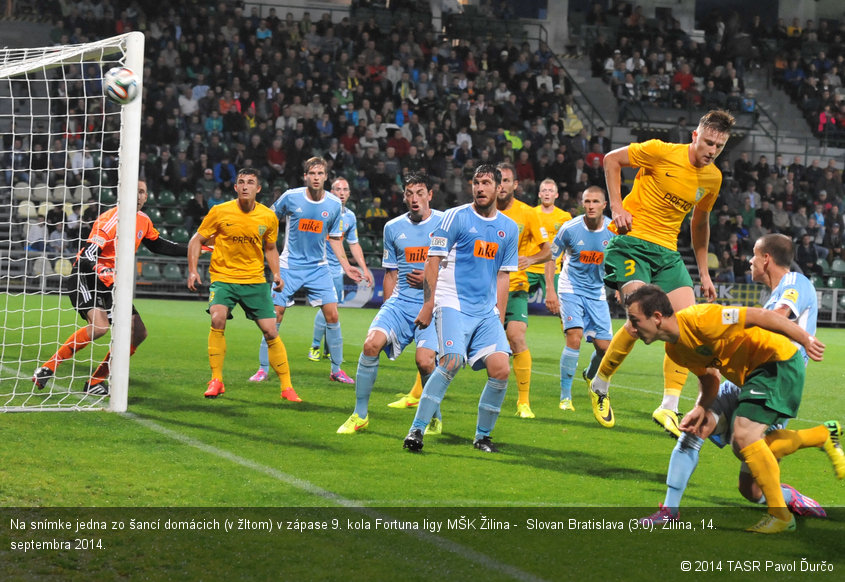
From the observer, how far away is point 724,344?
518 cm

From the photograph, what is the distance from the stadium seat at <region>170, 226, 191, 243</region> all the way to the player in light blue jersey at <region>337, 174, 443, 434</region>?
14.6m

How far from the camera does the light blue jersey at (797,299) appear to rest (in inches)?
233

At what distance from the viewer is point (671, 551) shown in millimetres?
4816

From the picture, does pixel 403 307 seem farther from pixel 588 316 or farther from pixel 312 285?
pixel 312 285

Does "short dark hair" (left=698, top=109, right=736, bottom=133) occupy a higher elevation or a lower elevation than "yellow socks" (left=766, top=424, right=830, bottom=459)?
higher

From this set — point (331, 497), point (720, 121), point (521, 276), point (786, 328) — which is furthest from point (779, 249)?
point (521, 276)

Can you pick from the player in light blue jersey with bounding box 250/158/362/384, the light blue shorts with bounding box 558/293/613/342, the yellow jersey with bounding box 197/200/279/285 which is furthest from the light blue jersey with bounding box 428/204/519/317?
the player in light blue jersey with bounding box 250/158/362/384

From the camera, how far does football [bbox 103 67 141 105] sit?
766 cm

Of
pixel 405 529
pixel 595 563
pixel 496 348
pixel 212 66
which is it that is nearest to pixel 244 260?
pixel 496 348

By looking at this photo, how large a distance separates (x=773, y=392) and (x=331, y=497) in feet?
8.31

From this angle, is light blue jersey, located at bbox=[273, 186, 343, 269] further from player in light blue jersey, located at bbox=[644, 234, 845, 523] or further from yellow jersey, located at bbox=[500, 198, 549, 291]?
player in light blue jersey, located at bbox=[644, 234, 845, 523]

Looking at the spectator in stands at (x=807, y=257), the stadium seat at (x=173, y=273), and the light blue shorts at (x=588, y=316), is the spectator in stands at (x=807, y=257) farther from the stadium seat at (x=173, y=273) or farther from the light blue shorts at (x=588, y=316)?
the light blue shorts at (x=588, y=316)

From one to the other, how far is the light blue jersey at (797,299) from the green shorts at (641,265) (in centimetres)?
144

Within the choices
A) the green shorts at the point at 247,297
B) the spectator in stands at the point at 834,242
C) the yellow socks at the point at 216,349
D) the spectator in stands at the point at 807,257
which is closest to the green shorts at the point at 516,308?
the green shorts at the point at 247,297
